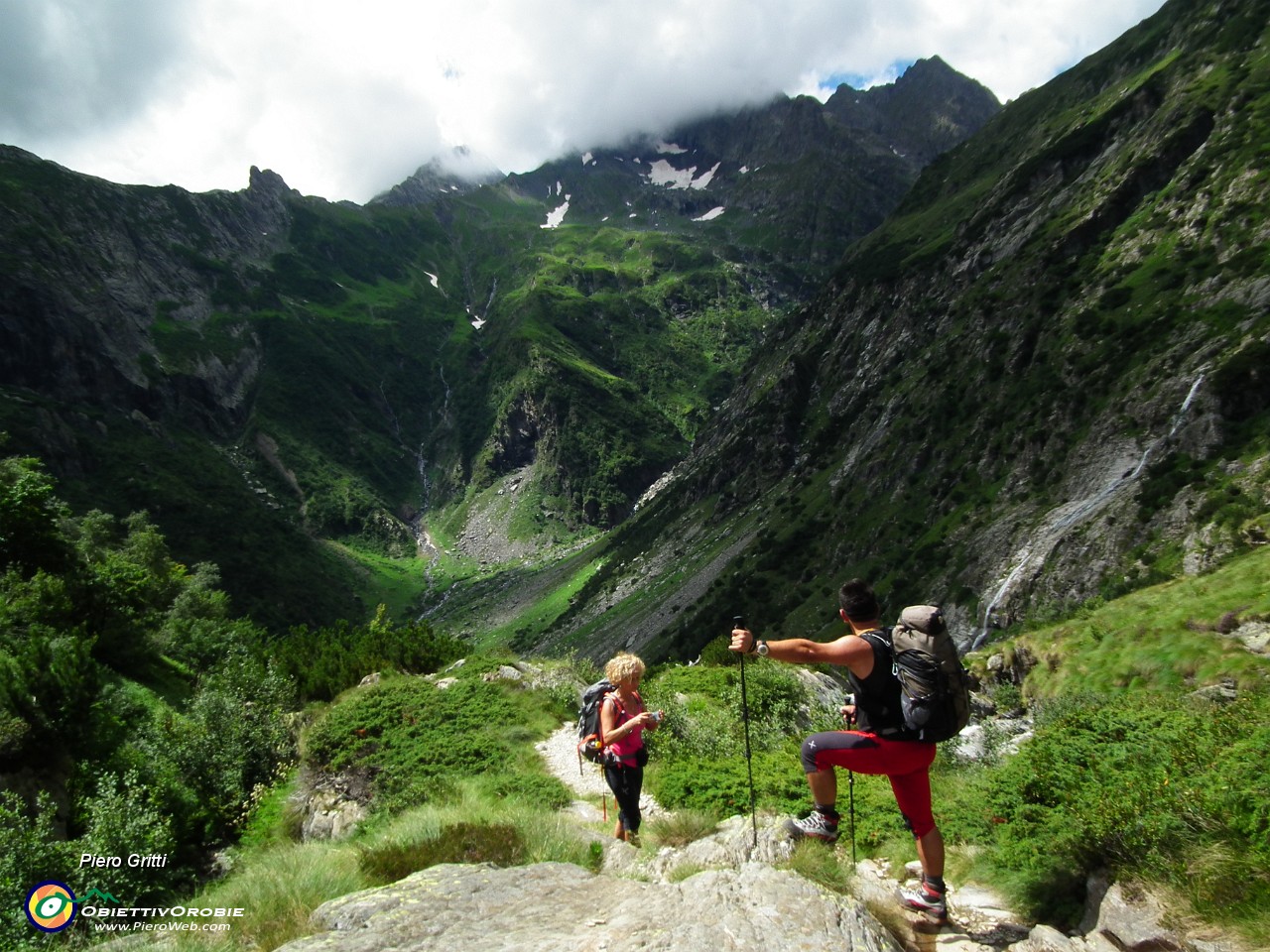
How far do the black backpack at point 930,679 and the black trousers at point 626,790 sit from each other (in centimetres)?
393

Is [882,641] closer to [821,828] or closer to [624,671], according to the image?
[821,828]

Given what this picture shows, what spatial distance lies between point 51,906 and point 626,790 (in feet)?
23.7

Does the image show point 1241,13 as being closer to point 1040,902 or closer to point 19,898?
point 1040,902

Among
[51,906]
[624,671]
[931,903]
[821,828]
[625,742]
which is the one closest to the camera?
[931,903]

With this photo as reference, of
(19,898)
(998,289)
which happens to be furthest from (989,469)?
(19,898)

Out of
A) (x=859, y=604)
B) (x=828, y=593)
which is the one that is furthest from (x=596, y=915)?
(x=828, y=593)

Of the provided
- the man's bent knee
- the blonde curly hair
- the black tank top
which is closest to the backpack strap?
the black tank top

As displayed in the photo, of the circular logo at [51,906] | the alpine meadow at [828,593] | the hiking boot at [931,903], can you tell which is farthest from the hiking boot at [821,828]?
the circular logo at [51,906]

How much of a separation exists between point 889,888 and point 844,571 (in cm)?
8459

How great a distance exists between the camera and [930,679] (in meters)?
5.36

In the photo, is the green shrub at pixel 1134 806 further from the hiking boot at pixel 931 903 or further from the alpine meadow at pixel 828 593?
the hiking boot at pixel 931 903

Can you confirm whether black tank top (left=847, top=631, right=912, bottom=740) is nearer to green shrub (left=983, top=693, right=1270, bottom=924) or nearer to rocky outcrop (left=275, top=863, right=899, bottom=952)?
rocky outcrop (left=275, top=863, right=899, bottom=952)

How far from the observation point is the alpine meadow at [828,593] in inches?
271

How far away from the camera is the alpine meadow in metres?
6.89
